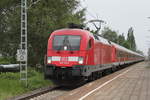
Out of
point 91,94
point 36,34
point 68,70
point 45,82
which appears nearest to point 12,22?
point 36,34

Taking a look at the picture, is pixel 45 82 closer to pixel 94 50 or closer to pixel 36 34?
pixel 94 50

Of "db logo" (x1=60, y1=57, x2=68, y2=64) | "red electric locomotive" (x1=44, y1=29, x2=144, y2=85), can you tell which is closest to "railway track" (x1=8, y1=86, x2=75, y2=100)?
"red electric locomotive" (x1=44, y1=29, x2=144, y2=85)

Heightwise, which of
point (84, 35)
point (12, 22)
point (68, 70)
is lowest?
point (68, 70)

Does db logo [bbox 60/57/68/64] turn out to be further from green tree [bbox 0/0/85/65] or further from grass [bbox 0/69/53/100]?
green tree [bbox 0/0/85/65]

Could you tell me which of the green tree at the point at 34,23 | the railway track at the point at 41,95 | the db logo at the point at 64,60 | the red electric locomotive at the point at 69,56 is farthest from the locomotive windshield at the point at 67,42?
the green tree at the point at 34,23

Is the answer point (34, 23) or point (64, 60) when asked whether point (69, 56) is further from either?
point (34, 23)

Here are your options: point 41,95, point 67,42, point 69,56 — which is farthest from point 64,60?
point 41,95

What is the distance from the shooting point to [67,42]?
1630 cm

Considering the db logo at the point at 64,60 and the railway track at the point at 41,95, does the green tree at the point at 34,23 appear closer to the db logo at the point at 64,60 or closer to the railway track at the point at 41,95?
the db logo at the point at 64,60

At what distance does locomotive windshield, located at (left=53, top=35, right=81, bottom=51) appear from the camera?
16078 mm

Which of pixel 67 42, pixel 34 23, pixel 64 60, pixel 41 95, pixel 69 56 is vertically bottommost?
pixel 41 95

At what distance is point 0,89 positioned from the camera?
13.6 m

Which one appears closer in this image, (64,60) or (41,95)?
(41,95)

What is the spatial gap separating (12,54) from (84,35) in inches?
346
